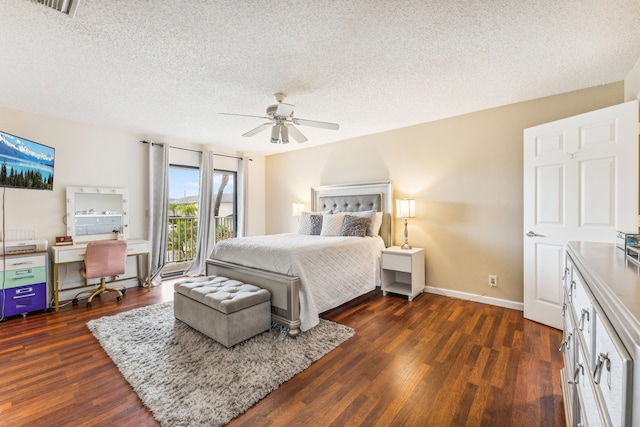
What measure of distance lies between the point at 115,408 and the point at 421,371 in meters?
2.03

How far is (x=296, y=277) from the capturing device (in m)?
2.61

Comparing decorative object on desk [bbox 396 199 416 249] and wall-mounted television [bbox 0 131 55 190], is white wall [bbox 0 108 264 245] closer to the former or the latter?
wall-mounted television [bbox 0 131 55 190]

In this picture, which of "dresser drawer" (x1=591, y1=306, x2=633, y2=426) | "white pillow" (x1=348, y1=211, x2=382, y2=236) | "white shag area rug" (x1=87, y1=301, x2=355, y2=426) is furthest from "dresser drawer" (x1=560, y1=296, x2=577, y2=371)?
"white pillow" (x1=348, y1=211, x2=382, y2=236)

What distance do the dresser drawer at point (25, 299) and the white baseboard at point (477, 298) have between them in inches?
189

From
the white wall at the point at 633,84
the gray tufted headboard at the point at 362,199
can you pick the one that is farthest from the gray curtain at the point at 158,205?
the white wall at the point at 633,84

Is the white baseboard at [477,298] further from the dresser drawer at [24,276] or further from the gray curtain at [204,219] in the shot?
the dresser drawer at [24,276]

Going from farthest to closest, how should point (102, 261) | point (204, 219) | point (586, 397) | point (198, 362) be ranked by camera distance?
point (204, 219) → point (102, 261) → point (198, 362) → point (586, 397)

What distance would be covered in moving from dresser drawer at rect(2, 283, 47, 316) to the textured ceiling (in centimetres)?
212

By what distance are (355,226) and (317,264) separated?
1182 millimetres

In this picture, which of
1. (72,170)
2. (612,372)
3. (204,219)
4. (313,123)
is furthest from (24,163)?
(612,372)

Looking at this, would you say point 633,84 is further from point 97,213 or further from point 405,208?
point 97,213

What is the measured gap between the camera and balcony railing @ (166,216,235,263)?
539cm

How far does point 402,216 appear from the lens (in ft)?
12.4

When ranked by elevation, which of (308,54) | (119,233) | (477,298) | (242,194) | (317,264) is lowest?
(477,298)
